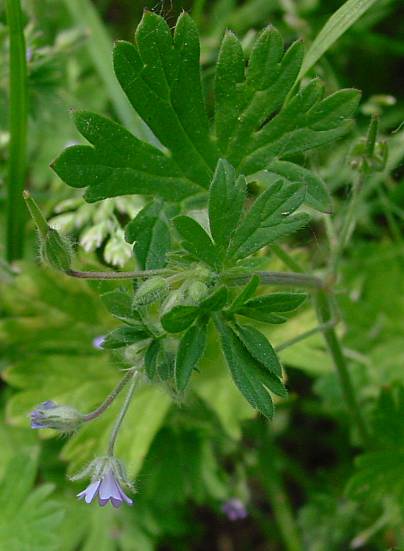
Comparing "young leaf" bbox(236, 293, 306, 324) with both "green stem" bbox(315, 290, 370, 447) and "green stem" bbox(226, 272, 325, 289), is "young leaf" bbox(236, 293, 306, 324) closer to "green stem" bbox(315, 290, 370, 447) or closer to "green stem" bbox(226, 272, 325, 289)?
"green stem" bbox(226, 272, 325, 289)

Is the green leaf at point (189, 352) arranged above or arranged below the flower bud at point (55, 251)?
below

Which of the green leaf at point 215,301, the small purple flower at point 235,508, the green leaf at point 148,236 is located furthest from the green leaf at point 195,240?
the small purple flower at point 235,508

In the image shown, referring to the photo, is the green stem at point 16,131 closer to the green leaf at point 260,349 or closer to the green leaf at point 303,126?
the green leaf at point 303,126

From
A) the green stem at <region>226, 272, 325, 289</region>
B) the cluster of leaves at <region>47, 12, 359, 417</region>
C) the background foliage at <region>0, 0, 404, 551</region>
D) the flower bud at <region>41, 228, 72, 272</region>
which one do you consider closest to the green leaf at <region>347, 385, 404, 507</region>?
the background foliage at <region>0, 0, 404, 551</region>

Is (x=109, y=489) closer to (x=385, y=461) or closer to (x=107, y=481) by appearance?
(x=107, y=481)

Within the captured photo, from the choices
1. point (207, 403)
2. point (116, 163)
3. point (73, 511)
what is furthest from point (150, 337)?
point (73, 511)

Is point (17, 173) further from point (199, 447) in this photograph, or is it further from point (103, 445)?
point (199, 447)
